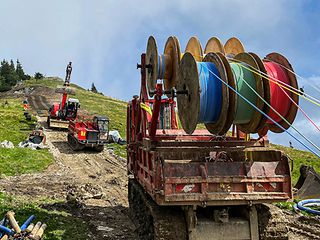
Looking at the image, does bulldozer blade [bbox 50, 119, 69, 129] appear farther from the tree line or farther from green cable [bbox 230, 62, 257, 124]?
the tree line

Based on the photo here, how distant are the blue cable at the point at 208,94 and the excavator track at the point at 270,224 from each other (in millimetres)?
2082

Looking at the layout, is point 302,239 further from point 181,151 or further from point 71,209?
point 71,209

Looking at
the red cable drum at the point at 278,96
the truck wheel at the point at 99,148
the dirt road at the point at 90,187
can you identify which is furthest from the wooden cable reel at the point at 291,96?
the truck wheel at the point at 99,148

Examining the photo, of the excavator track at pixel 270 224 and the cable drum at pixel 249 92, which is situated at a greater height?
the cable drum at pixel 249 92

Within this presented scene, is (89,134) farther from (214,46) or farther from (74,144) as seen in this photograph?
(214,46)

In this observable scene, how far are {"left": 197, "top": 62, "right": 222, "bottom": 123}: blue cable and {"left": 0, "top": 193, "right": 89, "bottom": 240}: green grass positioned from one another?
4558 millimetres

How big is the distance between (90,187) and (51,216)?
4461mm

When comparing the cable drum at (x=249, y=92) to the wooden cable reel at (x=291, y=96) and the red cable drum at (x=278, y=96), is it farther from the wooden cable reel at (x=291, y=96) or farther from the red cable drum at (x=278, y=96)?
the wooden cable reel at (x=291, y=96)

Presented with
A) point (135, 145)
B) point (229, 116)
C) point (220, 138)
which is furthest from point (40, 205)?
point (229, 116)

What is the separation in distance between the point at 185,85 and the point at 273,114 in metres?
1.77

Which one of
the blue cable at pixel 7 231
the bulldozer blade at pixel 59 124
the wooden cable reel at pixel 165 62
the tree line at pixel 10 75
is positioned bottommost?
the blue cable at pixel 7 231

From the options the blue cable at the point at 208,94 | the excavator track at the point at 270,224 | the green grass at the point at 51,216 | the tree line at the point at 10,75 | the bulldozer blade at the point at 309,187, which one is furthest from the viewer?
the tree line at the point at 10,75

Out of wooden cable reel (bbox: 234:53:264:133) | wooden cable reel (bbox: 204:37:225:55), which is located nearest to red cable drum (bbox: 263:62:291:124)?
→ wooden cable reel (bbox: 234:53:264:133)

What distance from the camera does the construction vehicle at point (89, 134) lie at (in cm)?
2542
